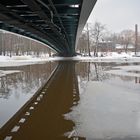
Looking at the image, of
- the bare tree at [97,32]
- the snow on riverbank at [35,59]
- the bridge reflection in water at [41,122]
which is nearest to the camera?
the bridge reflection in water at [41,122]

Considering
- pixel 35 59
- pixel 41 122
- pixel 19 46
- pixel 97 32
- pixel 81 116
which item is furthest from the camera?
pixel 19 46

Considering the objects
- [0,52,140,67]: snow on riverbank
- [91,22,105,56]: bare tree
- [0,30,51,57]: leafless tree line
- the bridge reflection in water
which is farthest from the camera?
[0,30,51,57]: leafless tree line

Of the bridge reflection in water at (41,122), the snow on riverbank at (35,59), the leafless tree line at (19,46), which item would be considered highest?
the leafless tree line at (19,46)

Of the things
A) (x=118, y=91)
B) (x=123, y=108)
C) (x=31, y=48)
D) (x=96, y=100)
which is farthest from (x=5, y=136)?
(x=31, y=48)

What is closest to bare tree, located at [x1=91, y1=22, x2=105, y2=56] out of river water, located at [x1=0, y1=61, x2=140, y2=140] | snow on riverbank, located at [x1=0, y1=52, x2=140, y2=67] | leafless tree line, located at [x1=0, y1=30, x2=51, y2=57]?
snow on riverbank, located at [x1=0, y1=52, x2=140, y2=67]

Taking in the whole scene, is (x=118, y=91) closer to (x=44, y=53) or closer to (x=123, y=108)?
(x=123, y=108)

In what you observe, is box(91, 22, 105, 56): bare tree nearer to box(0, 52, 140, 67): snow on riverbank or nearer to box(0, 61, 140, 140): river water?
box(0, 52, 140, 67): snow on riverbank

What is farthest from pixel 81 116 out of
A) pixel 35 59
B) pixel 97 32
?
pixel 97 32

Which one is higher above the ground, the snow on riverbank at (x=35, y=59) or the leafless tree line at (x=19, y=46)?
the leafless tree line at (x=19, y=46)

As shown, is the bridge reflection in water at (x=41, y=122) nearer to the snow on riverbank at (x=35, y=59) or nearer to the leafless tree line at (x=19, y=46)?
the snow on riverbank at (x=35, y=59)

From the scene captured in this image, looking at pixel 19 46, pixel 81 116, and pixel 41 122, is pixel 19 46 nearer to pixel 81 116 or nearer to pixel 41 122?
pixel 81 116

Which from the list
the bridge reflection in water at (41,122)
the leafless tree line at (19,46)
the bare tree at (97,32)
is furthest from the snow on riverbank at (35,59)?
the bridge reflection in water at (41,122)

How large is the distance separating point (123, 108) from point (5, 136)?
446 centimetres

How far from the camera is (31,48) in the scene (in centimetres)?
11644
